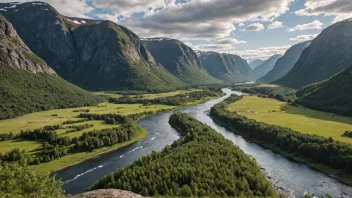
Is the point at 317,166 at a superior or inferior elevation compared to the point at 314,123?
Answer: inferior

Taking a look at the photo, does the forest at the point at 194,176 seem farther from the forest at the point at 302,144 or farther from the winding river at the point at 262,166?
the forest at the point at 302,144

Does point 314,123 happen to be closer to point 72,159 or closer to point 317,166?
point 317,166

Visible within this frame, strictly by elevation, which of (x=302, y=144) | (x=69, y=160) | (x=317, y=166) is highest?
(x=302, y=144)

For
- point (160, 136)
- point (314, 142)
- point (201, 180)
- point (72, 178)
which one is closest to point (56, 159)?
point (72, 178)

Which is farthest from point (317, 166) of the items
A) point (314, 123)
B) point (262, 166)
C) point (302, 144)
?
point (314, 123)

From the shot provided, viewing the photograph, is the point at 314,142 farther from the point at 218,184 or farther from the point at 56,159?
the point at 56,159

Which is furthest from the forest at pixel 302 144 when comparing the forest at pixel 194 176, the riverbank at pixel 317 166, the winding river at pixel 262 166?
the forest at pixel 194 176

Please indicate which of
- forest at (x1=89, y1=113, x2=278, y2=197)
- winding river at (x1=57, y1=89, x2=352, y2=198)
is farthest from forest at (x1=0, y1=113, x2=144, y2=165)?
forest at (x1=89, y1=113, x2=278, y2=197)
